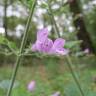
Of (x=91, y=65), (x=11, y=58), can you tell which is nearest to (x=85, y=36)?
(x=91, y=65)

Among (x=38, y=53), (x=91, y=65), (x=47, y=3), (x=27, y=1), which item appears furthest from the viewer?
(x=91, y=65)

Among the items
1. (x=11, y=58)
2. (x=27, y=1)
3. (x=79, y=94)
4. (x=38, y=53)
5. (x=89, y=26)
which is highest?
(x=27, y=1)

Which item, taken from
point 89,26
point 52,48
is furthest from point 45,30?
point 89,26

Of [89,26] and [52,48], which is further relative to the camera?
[89,26]

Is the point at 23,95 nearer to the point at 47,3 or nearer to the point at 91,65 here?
the point at 47,3

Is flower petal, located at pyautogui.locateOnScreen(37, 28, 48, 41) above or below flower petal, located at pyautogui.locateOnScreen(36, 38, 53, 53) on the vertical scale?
above

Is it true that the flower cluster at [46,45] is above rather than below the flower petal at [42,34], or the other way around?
below

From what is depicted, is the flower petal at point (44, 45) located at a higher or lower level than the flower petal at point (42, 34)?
lower

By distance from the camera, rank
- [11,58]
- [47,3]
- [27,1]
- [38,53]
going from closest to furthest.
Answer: [38,53] → [27,1] → [47,3] → [11,58]

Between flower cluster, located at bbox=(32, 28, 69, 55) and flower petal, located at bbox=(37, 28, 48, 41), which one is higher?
flower petal, located at bbox=(37, 28, 48, 41)

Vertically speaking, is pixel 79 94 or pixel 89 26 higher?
pixel 79 94
